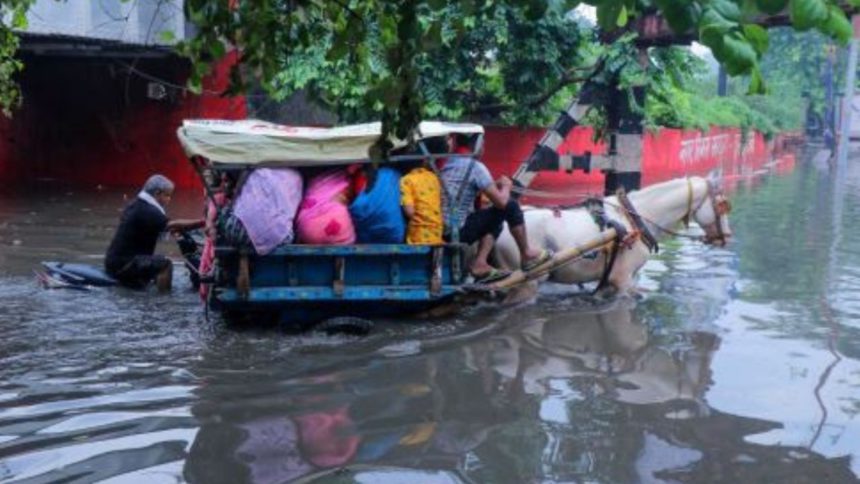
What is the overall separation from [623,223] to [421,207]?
2159mm

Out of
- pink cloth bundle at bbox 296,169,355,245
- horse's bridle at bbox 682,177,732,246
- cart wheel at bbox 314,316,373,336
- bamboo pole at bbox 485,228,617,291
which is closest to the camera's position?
pink cloth bundle at bbox 296,169,355,245

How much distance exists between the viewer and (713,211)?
364 inches

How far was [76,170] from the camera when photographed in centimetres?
1981

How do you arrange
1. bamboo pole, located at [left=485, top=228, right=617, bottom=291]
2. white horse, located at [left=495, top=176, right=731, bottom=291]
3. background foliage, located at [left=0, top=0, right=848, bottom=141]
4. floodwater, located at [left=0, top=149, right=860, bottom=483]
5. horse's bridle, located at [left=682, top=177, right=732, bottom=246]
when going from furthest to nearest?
1. horse's bridle, located at [left=682, top=177, right=732, bottom=246]
2. white horse, located at [left=495, top=176, right=731, bottom=291]
3. bamboo pole, located at [left=485, top=228, right=617, bottom=291]
4. floodwater, located at [left=0, top=149, right=860, bottom=483]
5. background foliage, located at [left=0, top=0, right=848, bottom=141]

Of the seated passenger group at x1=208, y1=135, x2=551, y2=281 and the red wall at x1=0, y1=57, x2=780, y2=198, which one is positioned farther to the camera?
the red wall at x1=0, y1=57, x2=780, y2=198

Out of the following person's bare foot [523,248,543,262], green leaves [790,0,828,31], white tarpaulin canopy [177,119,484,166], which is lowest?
person's bare foot [523,248,543,262]

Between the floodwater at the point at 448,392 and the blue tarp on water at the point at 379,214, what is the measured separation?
775 millimetres

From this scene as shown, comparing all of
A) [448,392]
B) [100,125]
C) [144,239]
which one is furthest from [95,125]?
[448,392]

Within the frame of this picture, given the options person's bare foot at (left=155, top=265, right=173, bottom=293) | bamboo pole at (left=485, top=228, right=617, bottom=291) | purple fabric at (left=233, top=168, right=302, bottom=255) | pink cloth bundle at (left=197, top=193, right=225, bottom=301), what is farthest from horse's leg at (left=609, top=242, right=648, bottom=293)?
person's bare foot at (left=155, top=265, right=173, bottom=293)

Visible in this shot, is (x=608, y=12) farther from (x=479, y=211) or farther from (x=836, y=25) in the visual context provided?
(x=479, y=211)

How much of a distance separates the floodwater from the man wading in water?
221mm

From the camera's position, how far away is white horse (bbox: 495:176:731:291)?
851 centimetres

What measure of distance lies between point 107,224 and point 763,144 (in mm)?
38361

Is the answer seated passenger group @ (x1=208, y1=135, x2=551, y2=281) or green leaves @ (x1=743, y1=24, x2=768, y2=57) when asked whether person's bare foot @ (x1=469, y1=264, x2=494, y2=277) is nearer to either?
seated passenger group @ (x1=208, y1=135, x2=551, y2=281)
